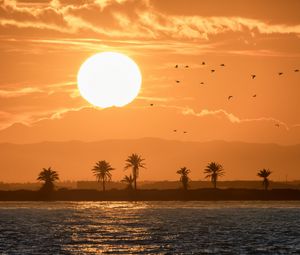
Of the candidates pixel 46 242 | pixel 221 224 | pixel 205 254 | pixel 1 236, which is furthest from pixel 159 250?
pixel 221 224

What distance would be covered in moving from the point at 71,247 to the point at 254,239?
27.4 m

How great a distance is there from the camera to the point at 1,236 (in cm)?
12069

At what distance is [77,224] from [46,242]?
47173 millimetres

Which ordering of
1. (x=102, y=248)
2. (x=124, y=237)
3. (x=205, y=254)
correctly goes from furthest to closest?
(x=124, y=237) < (x=102, y=248) < (x=205, y=254)

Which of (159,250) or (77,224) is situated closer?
(159,250)

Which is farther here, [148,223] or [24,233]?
[148,223]

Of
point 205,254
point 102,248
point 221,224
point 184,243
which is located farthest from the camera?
point 221,224

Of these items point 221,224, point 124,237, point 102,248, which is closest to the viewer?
point 102,248

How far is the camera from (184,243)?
4269 inches

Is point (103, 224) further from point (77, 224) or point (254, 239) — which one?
point (254, 239)

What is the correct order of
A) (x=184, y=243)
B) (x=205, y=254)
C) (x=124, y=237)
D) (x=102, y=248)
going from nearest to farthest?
(x=205, y=254)
(x=102, y=248)
(x=184, y=243)
(x=124, y=237)

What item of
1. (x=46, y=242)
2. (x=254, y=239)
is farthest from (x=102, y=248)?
(x=254, y=239)

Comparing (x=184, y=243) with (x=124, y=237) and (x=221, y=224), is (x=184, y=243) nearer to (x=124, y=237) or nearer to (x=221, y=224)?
(x=124, y=237)

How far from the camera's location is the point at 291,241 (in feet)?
361
